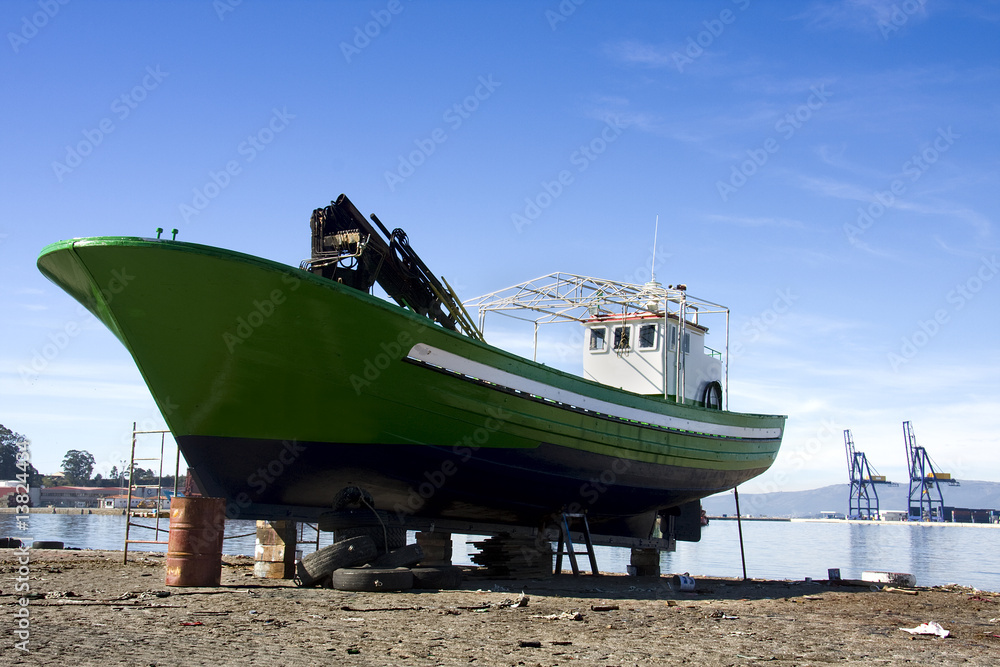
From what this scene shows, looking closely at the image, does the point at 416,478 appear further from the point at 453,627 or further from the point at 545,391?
the point at 453,627

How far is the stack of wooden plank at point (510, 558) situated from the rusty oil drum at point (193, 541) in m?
5.28

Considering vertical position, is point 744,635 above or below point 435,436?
below

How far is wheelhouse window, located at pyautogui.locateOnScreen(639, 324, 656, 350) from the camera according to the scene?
61.3 feet

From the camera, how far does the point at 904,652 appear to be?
7316 millimetres

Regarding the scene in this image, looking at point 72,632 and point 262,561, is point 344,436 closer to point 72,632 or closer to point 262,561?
point 262,561

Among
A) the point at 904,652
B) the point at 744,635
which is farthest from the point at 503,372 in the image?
the point at 904,652

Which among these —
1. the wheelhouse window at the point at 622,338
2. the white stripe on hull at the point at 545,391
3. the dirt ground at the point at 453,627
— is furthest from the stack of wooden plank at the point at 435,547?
the wheelhouse window at the point at 622,338

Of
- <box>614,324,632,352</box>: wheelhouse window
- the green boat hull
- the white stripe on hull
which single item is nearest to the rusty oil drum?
the green boat hull

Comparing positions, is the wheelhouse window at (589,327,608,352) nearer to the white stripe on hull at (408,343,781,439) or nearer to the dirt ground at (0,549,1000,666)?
the white stripe on hull at (408,343,781,439)

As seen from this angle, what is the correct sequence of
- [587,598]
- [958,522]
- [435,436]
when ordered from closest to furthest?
[587,598] < [435,436] < [958,522]

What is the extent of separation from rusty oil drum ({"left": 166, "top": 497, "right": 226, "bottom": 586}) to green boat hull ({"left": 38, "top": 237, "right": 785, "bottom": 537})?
125 centimetres

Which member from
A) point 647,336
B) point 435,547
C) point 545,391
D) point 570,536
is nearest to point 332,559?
point 435,547

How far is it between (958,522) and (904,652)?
159m

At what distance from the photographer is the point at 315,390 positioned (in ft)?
35.3
